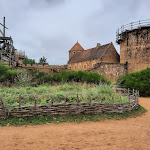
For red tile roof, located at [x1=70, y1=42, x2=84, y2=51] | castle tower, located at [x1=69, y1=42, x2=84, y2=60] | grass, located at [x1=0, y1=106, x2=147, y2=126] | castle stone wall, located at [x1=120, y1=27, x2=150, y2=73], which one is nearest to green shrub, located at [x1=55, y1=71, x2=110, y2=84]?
grass, located at [x1=0, y1=106, x2=147, y2=126]

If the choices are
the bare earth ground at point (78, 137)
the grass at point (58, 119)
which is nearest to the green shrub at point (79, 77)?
the grass at point (58, 119)

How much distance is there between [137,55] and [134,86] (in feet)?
31.7

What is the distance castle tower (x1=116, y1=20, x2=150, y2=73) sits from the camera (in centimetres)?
2488

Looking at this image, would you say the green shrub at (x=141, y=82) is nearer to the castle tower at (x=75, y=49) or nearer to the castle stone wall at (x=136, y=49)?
the castle stone wall at (x=136, y=49)

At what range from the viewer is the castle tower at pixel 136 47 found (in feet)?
81.6

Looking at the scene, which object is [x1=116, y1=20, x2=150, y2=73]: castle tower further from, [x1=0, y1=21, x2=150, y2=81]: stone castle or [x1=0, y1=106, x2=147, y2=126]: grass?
[x1=0, y1=106, x2=147, y2=126]: grass

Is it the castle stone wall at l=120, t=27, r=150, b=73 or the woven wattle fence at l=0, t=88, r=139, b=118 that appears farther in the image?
the castle stone wall at l=120, t=27, r=150, b=73

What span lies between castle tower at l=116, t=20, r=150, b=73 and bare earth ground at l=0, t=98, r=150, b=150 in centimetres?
1965

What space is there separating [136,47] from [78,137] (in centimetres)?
2353

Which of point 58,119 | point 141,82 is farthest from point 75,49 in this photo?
point 58,119

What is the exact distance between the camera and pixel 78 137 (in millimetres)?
5961

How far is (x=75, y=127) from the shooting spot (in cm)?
704

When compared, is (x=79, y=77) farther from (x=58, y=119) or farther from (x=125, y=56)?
(x=125, y=56)

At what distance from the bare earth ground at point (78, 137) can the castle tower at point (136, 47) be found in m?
19.6
